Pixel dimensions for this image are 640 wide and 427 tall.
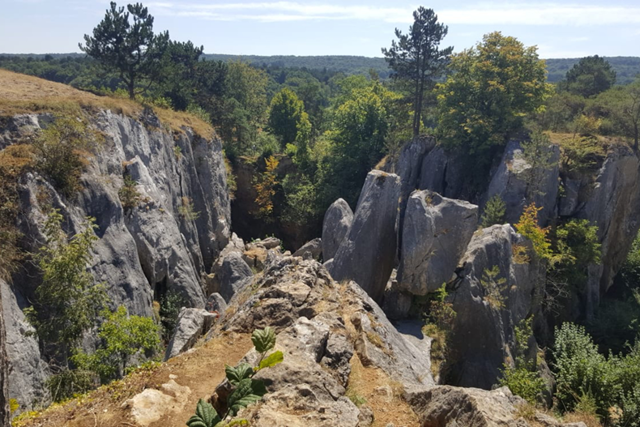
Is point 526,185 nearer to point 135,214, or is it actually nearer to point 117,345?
point 135,214

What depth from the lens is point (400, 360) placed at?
12125mm

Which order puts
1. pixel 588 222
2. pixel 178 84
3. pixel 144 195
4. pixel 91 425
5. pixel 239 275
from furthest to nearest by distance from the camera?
pixel 178 84, pixel 588 222, pixel 239 275, pixel 144 195, pixel 91 425

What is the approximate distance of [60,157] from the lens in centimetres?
1750

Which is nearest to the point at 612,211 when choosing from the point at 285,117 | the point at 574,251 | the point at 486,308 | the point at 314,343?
the point at 574,251

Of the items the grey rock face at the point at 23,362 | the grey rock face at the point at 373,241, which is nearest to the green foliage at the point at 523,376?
the grey rock face at the point at 373,241

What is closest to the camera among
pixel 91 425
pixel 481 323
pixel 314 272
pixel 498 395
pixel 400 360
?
pixel 91 425

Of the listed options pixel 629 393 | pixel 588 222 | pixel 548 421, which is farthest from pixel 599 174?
pixel 548 421

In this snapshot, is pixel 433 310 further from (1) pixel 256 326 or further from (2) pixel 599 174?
(2) pixel 599 174

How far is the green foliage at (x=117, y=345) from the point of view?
12.2m

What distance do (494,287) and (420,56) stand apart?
2756 cm

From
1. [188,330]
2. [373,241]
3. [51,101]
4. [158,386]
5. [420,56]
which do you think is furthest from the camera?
[420,56]

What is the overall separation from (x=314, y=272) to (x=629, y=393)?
31.4ft

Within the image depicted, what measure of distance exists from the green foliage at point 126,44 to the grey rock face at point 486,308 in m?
27.0

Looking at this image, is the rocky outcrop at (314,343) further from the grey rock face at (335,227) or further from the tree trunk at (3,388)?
the grey rock face at (335,227)
